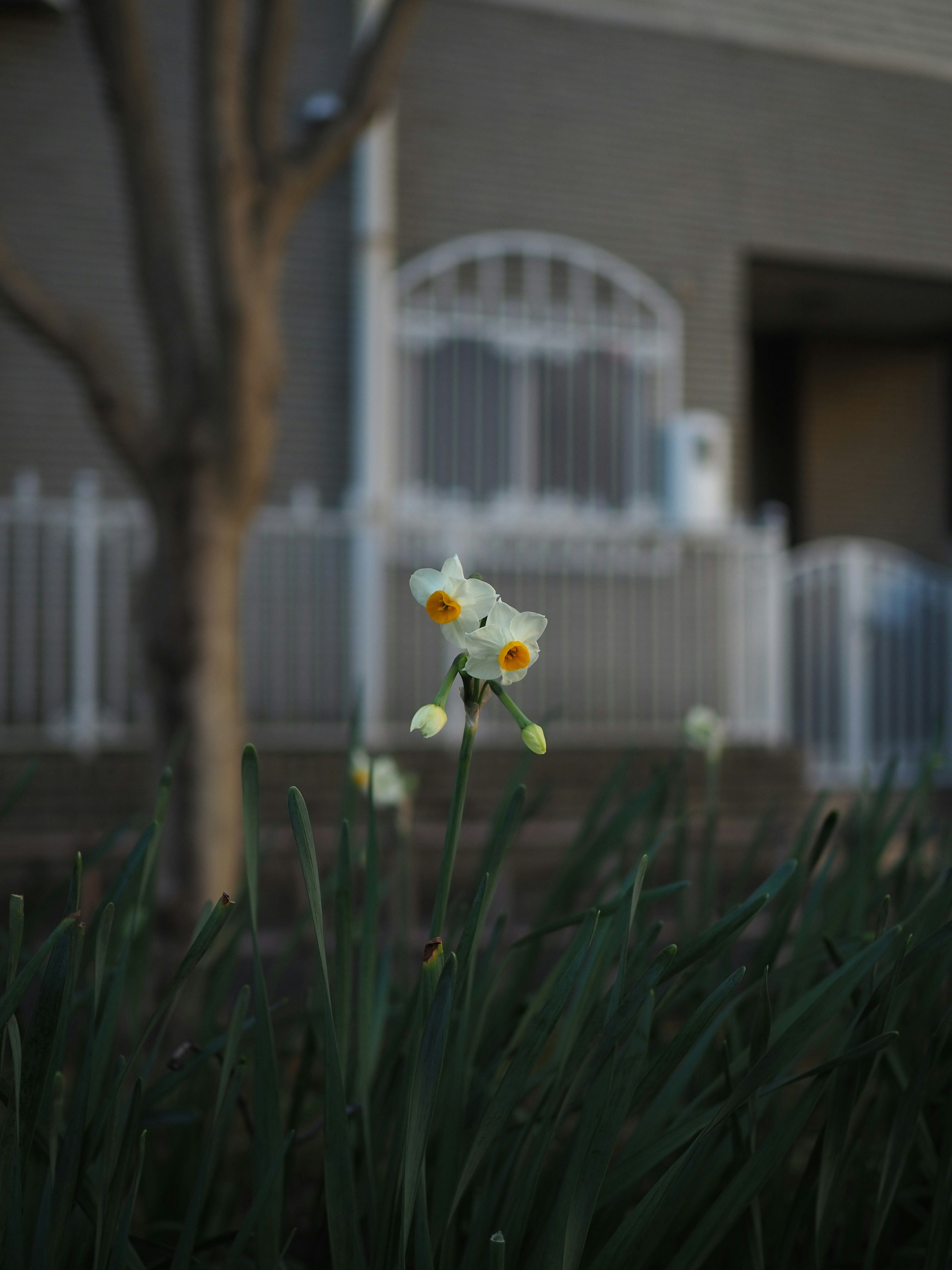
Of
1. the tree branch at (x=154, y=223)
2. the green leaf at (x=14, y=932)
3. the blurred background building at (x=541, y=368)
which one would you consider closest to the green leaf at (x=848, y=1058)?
the green leaf at (x=14, y=932)

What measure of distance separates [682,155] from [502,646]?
26.0 ft

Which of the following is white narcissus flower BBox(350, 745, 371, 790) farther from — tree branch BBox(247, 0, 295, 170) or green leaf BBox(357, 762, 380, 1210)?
tree branch BBox(247, 0, 295, 170)

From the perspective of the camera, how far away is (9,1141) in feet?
3.03

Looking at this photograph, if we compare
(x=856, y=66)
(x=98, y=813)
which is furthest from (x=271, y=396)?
(x=856, y=66)

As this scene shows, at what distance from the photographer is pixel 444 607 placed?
0.98 meters

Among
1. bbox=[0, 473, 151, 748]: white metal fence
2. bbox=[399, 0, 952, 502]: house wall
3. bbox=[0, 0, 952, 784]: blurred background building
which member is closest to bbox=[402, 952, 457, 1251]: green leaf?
bbox=[0, 0, 952, 784]: blurred background building

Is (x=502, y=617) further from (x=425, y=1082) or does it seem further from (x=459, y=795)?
(x=425, y=1082)

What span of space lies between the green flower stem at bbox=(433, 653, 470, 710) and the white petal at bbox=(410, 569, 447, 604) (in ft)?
0.19

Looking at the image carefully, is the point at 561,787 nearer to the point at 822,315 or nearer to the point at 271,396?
the point at 271,396

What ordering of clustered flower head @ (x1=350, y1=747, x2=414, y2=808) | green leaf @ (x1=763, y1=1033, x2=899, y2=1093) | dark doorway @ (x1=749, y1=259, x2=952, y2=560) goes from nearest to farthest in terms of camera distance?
green leaf @ (x1=763, y1=1033, x2=899, y2=1093) < clustered flower head @ (x1=350, y1=747, x2=414, y2=808) < dark doorway @ (x1=749, y1=259, x2=952, y2=560)

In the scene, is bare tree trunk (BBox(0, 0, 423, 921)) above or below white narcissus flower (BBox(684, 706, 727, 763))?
above

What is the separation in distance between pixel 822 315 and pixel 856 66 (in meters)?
1.77

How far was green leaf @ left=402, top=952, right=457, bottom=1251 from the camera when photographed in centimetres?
89

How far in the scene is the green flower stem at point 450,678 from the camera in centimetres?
95
